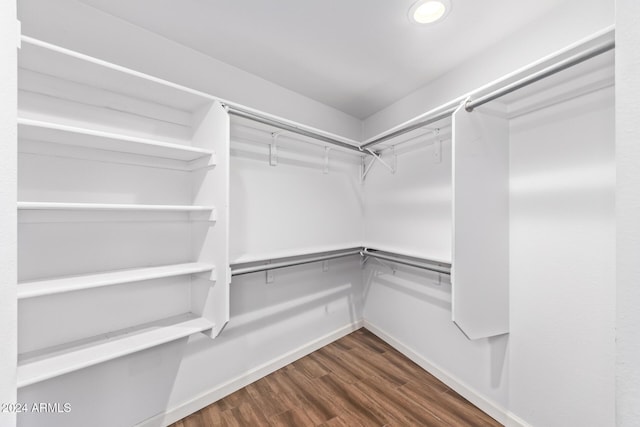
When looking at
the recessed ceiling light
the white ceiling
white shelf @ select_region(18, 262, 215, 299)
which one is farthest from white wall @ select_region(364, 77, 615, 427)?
white shelf @ select_region(18, 262, 215, 299)

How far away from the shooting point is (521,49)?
60.4 inches

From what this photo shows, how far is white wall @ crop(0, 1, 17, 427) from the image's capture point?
2.06 feet

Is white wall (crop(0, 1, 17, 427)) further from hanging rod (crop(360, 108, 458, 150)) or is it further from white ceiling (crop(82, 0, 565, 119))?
hanging rod (crop(360, 108, 458, 150))

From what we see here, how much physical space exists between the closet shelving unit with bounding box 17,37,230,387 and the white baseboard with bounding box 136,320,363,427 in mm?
603

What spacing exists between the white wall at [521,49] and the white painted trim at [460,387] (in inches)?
86.0

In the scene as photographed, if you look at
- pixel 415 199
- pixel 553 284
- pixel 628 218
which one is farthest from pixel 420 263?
pixel 628 218

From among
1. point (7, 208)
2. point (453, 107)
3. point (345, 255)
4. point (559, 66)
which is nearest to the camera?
point (7, 208)

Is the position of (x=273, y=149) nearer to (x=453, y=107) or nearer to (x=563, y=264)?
(x=453, y=107)

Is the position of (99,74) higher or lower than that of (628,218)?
higher

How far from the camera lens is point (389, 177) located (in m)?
2.53

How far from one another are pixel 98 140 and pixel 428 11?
1.87m

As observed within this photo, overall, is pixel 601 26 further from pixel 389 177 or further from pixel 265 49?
pixel 265 49

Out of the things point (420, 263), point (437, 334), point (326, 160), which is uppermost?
point (326, 160)

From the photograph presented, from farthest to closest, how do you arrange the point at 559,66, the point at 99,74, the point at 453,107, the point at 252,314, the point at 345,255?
the point at 345,255, the point at 252,314, the point at 453,107, the point at 99,74, the point at 559,66
